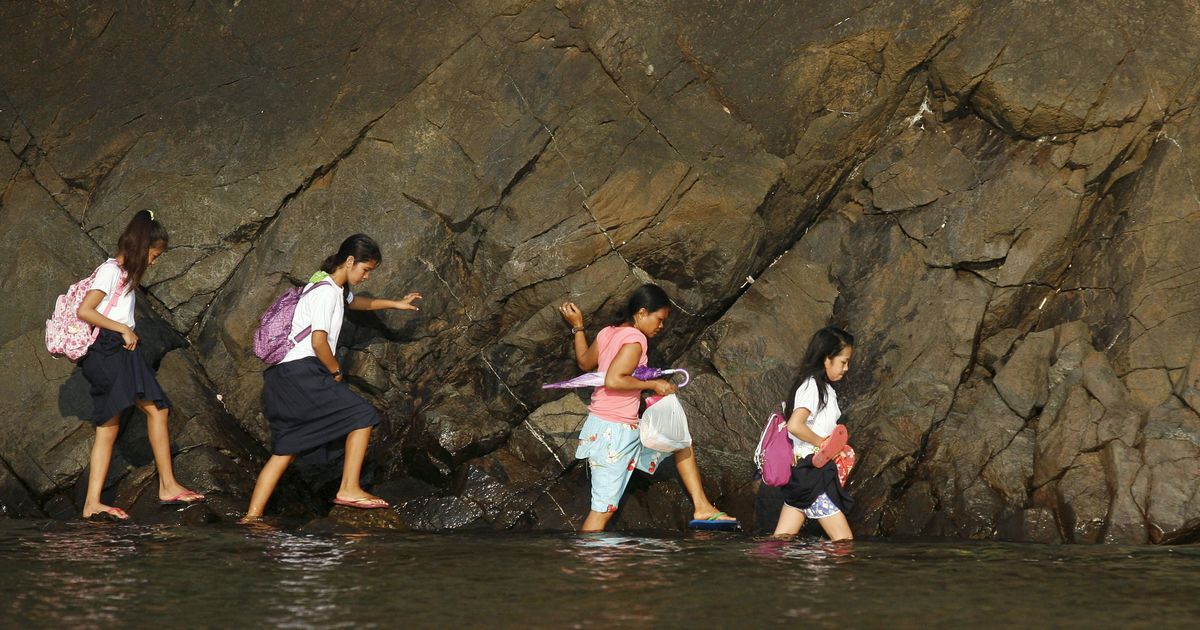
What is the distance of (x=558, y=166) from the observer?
9508 mm

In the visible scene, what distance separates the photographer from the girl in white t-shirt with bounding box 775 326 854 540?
7.36 meters

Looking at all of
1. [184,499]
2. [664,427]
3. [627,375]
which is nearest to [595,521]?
[664,427]

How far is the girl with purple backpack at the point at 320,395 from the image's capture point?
809 cm

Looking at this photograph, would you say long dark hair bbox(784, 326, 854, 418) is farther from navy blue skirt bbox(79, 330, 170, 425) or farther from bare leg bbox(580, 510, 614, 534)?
navy blue skirt bbox(79, 330, 170, 425)

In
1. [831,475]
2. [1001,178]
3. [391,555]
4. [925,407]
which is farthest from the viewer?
[1001,178]

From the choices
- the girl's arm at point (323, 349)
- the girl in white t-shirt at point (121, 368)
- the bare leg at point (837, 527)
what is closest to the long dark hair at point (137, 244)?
the girl in white t-shirt at point (121, 368)

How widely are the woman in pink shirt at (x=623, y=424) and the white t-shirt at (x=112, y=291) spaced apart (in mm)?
3148

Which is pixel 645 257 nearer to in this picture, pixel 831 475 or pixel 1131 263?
pixel 831 475

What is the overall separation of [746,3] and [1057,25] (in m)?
2.48

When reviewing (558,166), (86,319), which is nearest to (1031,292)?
(558,166)

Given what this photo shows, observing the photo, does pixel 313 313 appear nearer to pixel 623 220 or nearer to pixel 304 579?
pixel 623 220

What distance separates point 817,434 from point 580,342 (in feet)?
6.53

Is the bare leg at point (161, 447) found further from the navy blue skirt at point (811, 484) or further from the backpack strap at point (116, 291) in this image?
the navy blue skirt at point (811, 484)

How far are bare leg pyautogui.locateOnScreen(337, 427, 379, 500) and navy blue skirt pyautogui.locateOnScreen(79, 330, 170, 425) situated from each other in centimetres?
134
